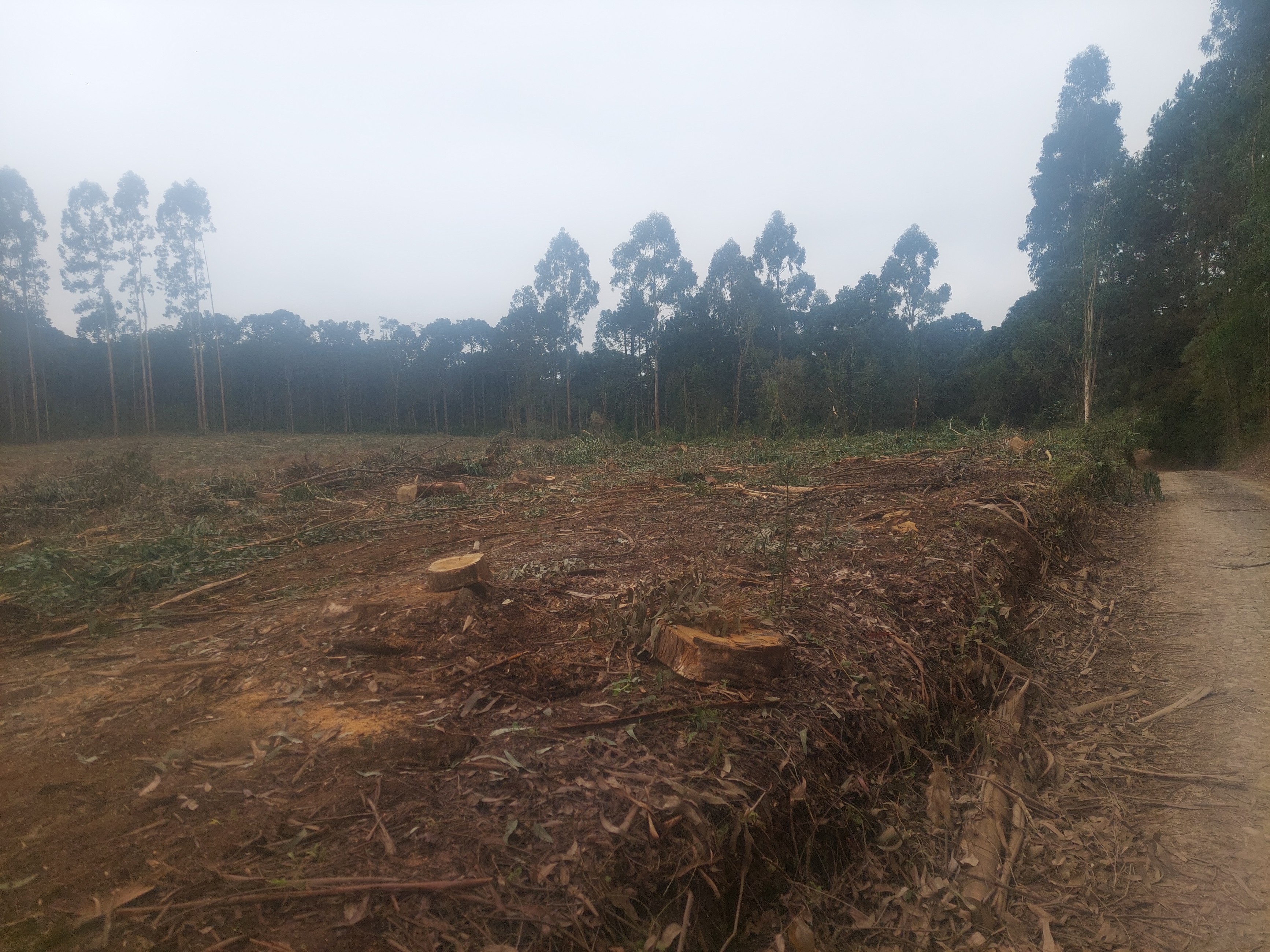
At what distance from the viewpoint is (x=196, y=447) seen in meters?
23.5

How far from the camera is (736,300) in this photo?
1293 inches

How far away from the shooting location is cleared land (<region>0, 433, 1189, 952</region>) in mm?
1941

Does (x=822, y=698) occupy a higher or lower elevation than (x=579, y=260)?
lower

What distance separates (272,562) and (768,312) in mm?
31528

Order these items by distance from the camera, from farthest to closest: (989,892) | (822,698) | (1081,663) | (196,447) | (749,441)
Answer: (196,447), (749,441), (1081,663), (822,698), (989,892)

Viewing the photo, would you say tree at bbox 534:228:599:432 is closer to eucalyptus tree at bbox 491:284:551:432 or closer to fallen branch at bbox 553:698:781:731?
eucalyptus tree at bbox 491:284:551:432

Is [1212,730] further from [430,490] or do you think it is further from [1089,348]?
[1089,348]

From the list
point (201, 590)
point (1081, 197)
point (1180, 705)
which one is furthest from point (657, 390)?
point (1180, 705)

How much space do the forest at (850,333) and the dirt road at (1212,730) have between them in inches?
467

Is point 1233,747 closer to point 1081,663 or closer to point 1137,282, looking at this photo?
point 1081,663

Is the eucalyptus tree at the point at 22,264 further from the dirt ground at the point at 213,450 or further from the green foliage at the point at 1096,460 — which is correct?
the green foliage at the point at 1096,460

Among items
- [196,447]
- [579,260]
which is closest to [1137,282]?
[579,260]

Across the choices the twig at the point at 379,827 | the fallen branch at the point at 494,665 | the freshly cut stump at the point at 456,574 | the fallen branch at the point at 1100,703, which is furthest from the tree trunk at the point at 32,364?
the fallen branch at the point at 1100,703

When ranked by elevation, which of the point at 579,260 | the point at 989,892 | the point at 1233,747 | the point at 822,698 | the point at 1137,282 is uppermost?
the point at 579,260
